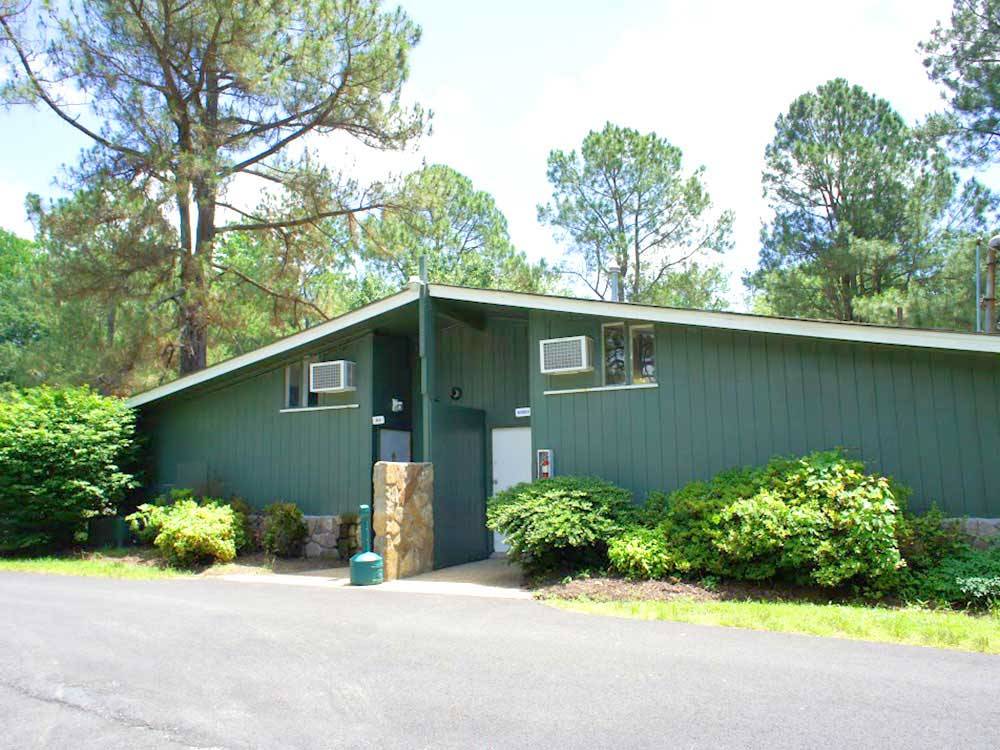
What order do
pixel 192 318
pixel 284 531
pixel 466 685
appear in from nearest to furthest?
pixel 466 685 < pixel 284 531 < pixel 192 318

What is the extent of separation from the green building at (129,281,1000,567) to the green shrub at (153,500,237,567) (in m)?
1.51

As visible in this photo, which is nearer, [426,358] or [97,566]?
[426,358]

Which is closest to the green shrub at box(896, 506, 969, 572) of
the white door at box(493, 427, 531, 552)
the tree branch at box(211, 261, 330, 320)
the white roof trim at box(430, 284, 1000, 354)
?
the white roof trim at box(430, 284, 1000, 354)

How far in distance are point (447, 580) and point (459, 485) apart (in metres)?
1.86

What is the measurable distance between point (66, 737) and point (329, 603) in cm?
400

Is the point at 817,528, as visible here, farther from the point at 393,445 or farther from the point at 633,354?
the point at 393,445

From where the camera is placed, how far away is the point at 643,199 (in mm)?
23297

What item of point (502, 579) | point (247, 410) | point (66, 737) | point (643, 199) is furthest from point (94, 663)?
point (643, 199)

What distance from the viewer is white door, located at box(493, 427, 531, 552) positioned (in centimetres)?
1188

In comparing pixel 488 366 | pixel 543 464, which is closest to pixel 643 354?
pixel 543 464

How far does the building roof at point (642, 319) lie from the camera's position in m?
7.89

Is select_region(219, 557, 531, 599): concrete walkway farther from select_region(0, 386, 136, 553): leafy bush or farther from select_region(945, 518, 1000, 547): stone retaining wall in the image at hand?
select_region(945, 518, 1000, 547): stone retaining wall

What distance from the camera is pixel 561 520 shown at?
8.83 metres

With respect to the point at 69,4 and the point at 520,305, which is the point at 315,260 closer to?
the point at 69,4
